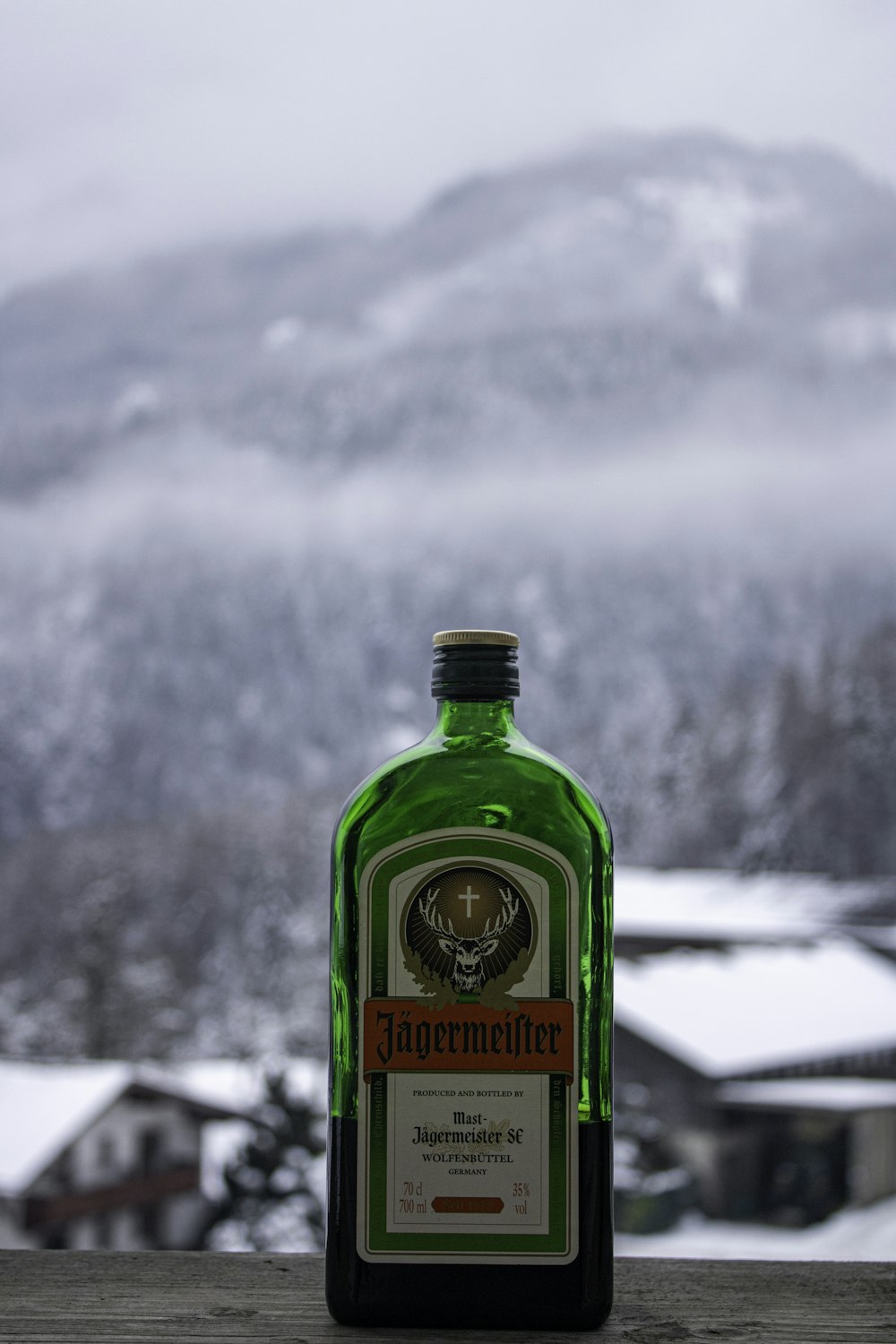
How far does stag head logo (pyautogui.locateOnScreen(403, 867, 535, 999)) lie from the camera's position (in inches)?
17.2

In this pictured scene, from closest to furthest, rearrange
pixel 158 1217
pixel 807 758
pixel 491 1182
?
pixel 491 1182 → pixel 158 1217 → pixel 807 758

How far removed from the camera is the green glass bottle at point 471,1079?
43cm

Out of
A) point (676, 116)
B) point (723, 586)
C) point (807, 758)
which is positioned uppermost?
point (676, 116)

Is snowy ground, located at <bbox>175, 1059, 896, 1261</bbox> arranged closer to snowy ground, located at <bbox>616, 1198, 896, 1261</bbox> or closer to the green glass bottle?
snowy ground, located at <bbox>616, 1198, 896, 1261</bbox>

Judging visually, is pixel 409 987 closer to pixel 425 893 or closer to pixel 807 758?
pixel 425 893

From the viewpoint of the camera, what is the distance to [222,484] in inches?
173

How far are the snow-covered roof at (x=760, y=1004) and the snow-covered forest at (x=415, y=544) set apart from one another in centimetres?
28

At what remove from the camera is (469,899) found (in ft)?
1.44

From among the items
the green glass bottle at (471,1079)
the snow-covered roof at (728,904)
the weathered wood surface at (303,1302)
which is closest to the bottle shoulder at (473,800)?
the green glass bottle at (471,1079)

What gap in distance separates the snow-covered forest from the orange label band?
340 cm

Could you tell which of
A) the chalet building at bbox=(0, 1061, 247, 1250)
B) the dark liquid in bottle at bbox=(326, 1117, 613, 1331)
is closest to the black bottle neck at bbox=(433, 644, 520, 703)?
the dark liquid in bottle at bbox=(326, 1117, 613, 1331)

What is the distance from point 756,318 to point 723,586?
2.77ft

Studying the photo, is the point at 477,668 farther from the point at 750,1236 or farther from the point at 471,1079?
the point at 750,1236

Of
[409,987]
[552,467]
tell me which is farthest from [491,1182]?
[552,467]
